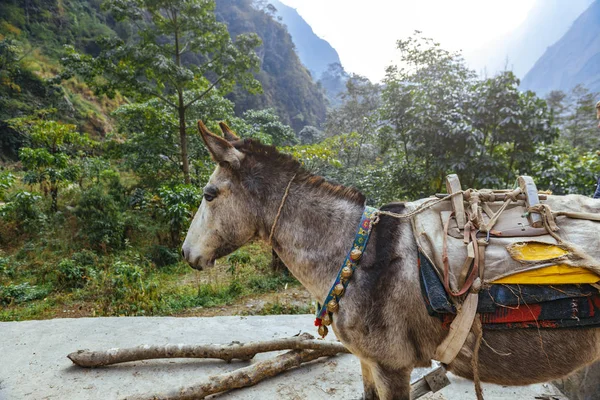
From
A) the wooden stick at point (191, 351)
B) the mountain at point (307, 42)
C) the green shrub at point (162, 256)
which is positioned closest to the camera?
the wooden stick at point (191, 351)

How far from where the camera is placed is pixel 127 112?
320 inches

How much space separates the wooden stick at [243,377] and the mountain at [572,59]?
79.9 m

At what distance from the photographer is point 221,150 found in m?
1.78

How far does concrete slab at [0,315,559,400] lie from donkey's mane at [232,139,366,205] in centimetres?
190

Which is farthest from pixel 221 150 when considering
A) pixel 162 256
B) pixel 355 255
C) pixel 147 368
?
pixel 162 256

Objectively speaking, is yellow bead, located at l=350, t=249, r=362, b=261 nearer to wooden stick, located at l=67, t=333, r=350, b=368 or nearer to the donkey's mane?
the donkey's mane

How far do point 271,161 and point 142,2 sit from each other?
7.55 meters

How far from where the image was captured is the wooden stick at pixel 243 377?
98.0 inches

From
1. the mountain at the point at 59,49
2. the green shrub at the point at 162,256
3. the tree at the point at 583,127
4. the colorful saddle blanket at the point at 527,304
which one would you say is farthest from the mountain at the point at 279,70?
the colorful saddle blanket at the point at 527,304

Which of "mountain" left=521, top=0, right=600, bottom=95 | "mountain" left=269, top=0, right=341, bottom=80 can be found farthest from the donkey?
"mountain" left=269, top=0, right=341, bottom=80

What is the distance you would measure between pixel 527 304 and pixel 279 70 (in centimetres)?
5780

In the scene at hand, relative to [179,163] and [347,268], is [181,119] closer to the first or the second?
[179,163]

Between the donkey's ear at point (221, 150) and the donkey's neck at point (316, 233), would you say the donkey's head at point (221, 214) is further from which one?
the donkey's neck at point (316, 233)

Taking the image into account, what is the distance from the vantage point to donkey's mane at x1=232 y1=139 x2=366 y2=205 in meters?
1.85
